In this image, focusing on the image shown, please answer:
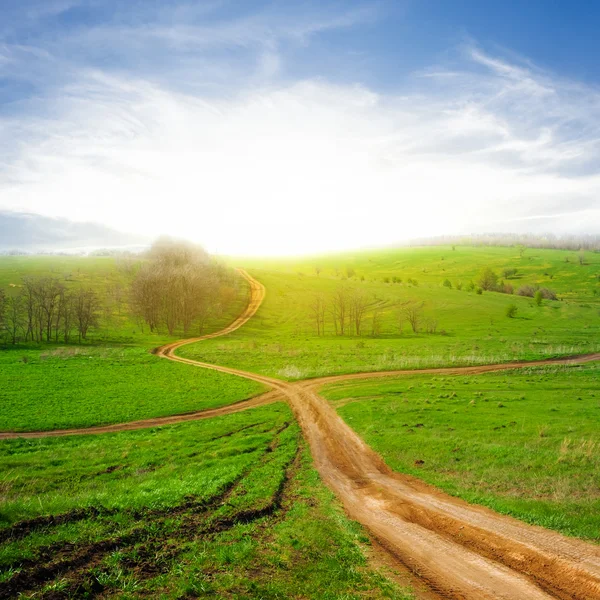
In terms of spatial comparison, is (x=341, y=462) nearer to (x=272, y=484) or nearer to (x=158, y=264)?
(x=272, y=484)

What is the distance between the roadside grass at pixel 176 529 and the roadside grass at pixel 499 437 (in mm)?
6359

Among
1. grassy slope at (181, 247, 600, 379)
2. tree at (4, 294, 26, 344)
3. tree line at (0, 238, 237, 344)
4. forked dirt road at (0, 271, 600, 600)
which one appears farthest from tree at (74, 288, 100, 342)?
forked dirt road at (0, 271, 600, 600)

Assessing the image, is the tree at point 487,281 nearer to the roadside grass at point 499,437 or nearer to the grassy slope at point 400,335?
the grassy slope at point 400,335

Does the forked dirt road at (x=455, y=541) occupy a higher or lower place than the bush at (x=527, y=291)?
lower

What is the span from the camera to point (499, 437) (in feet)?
74.5

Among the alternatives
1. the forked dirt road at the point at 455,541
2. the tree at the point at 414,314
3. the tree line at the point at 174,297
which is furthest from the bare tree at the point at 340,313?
the forked dirt road at the point at 455,541

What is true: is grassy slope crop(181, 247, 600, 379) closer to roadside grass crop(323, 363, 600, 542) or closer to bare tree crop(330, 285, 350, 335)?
bare tree crop(330, 285, 350, 335)

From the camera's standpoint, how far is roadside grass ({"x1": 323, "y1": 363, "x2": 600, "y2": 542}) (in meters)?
14.7

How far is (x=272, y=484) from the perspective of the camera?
17.2m

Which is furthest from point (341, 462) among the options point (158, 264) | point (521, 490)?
point (158, 264)

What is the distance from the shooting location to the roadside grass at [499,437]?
1468 cm

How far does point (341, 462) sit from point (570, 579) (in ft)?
41.8

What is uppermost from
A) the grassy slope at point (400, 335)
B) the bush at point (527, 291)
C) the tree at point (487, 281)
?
the tree at point (487, 281)

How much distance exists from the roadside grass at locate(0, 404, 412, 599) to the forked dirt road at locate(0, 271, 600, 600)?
126 cm
